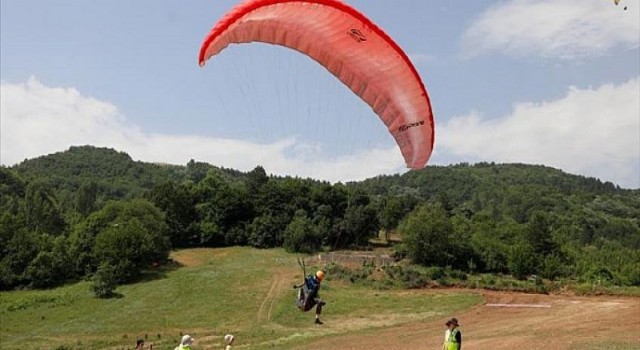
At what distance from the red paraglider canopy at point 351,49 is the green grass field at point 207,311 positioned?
1453 cm

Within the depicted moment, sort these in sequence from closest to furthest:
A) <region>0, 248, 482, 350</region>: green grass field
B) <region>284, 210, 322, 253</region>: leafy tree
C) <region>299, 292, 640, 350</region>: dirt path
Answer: <region>299, 292, 640, 350</region>: dirt path, <region>0, 248, 482, 350</region>: green grass field, <region>284, 210, 322, 253</region>: leafy tree

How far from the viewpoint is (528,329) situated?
26.1m

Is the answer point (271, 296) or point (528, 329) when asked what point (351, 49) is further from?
point (271, 296)

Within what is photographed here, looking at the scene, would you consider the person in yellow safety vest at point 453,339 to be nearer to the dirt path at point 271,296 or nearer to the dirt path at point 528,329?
the dirt path at point 528,329

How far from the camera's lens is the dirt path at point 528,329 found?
22234 millimetres

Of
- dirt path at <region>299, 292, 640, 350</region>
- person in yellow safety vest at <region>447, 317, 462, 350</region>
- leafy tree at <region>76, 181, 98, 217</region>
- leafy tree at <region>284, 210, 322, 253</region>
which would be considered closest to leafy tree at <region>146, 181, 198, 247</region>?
leafy tree at <region>284, 210, 322, 253</region>

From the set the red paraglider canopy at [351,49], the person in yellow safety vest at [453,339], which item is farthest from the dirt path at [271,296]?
the red paraglider canopy at [351,49]

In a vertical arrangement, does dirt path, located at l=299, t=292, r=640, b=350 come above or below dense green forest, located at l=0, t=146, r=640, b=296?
below

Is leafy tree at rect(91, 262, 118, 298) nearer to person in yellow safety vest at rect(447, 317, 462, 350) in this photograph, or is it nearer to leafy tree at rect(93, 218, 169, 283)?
leafy tree at rect(93, 218, 169, 283)

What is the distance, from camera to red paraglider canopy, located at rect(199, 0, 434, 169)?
12.3 m

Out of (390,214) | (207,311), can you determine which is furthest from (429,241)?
(390,214)

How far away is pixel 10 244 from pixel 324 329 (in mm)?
38373

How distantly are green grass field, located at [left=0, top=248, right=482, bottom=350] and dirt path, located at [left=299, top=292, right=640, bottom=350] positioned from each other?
203cm

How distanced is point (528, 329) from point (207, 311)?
20.2 metres
